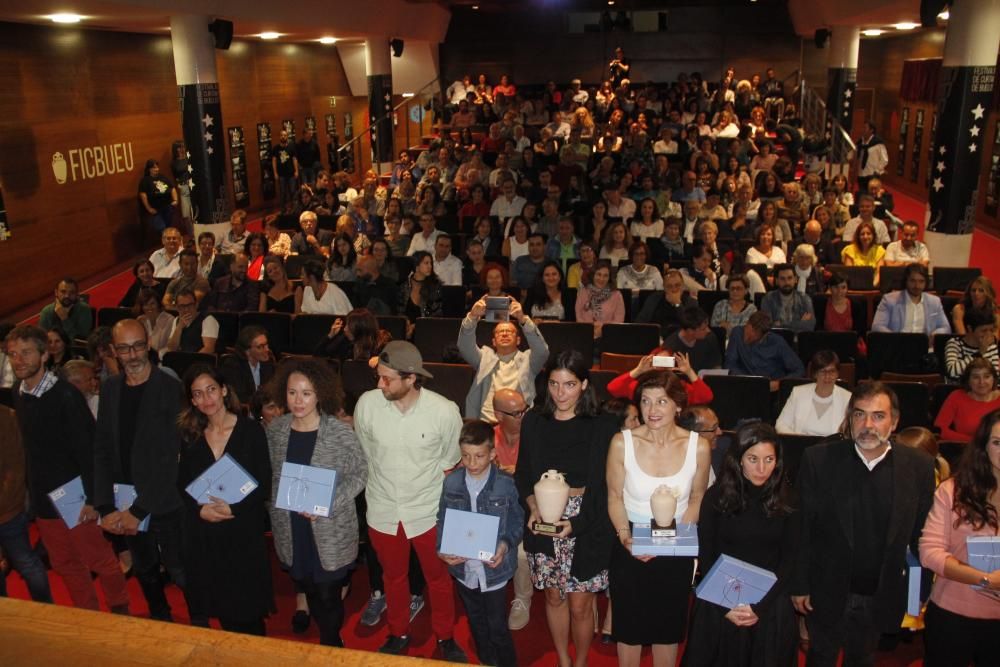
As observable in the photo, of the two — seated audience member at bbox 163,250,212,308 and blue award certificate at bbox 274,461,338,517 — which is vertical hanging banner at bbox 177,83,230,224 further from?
blue award certificate at bbox 274,461,338,517

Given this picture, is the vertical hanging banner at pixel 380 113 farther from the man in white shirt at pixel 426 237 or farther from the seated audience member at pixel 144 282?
the seated audience member at pixel 144 282

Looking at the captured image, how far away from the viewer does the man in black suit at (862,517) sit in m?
2.88

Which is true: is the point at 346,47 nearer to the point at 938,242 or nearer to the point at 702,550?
the point at 938,242

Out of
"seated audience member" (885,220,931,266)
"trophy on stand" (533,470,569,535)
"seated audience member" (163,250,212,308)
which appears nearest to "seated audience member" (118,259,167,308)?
"seated audience member" (163,250,212,308)

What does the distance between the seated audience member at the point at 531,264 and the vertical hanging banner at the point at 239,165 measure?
892 centimetres

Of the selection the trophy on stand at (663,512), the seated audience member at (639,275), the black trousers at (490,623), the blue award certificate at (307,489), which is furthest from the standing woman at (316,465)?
the seated audience member at (639,275)

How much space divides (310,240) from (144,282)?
2.24 m

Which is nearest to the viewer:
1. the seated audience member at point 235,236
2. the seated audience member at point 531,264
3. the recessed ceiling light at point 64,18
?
the seated audience member at point 531,264

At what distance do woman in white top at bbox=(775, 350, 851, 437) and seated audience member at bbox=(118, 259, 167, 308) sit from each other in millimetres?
5278

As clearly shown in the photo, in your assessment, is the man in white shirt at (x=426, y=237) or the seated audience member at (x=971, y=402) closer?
the seated audience member at (x=971, y=402)

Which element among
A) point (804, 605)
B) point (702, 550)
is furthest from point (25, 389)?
point (804, 605)

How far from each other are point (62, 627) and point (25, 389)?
8.58ft

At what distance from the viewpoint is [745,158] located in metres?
12.2

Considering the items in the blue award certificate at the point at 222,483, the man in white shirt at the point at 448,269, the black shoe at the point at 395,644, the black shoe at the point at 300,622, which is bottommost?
the black shoe at the point at 300,622
